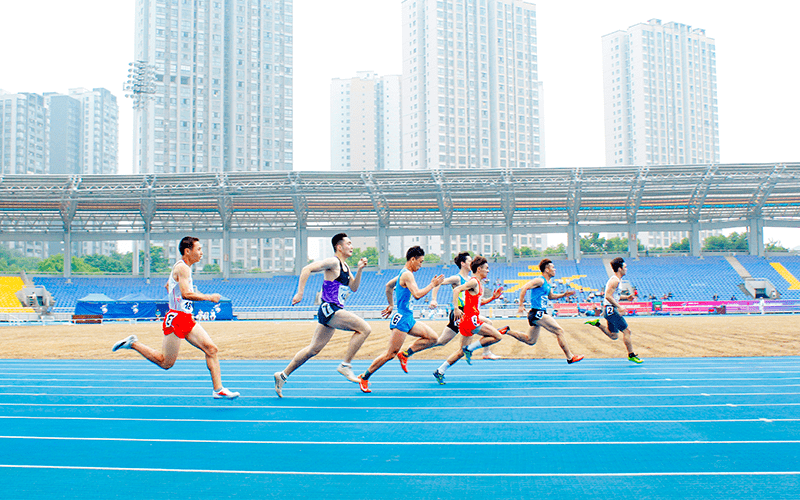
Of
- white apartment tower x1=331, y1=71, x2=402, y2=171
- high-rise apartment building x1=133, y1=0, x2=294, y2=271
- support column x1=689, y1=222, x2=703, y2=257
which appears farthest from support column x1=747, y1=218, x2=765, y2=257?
white apartment tower x1=331, y1=71, x2=402, y2=171

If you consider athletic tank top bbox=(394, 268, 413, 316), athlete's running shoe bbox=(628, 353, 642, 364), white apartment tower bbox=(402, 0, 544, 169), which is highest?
white apartment tower bbox=(402, 0, 544, 169)

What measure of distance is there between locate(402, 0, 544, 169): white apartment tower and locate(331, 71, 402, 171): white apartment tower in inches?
975

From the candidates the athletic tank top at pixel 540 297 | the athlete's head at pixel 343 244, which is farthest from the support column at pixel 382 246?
the athlete's head at pixel 343 244

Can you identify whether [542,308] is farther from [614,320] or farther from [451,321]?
[451,321]

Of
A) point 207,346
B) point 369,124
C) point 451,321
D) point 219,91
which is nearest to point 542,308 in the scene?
point 451,321

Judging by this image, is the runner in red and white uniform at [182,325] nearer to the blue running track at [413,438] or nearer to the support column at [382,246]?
the blue running track at [413,438]

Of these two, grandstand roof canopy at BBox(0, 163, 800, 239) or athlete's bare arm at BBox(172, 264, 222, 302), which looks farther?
grandstand roof canopy at BBox(0, 163, 800, 239)

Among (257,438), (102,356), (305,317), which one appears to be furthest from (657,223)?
(257,438)

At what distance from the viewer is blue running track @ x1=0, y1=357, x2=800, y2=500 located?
365 centimetres

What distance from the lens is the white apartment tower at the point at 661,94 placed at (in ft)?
444

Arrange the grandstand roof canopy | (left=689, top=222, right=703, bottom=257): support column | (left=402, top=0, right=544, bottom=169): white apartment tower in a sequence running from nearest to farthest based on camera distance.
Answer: the grandstand roof canopy < (left=689, top=222, right=703, bottom=257): support column < (left=402, top=0, right=544, bottom=169): white apartment tower

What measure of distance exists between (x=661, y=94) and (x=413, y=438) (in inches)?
5985

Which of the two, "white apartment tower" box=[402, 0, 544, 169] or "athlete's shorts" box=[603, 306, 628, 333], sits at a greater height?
"white apartment tower" box=[402, 0, 544, 169]

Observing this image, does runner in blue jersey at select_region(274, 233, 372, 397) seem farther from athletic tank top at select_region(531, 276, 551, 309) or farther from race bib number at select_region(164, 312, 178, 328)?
athletic tank top at select_region(531, 276, 551, 309)
